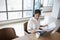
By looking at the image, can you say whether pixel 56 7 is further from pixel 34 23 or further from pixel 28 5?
pixel 34 23

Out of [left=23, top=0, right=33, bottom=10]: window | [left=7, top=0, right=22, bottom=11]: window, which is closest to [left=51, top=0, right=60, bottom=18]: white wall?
[left=23, top=0, right=33, bottom=10]: window

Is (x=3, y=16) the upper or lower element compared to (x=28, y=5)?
lower

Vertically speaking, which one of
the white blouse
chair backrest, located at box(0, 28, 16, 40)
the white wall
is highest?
the white wall

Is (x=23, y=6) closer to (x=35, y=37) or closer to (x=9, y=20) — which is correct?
(x=9, y=20)

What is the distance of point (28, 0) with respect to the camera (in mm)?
6156

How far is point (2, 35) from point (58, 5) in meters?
5.10

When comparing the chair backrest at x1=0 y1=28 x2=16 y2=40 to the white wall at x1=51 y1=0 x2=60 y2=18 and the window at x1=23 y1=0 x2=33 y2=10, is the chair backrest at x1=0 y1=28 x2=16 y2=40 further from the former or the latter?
the white wall at x1=51 y1=0 x2=60 y2=18

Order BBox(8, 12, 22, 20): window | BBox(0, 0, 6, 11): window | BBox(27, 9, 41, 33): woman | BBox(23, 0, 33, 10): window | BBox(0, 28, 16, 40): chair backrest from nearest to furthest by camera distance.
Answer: BBox(0, 28, 16, 40): chair backrest
BBox(27, 9, 41, 33): woman
BBox(0, 0, 6, 11): window
BBox(8, 12, 22, 20): window
BBox(23, 0, 33, 10): window

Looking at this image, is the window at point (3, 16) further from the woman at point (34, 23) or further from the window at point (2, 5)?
the woman at point (34, 23)

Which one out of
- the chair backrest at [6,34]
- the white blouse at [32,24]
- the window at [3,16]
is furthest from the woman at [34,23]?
the window at [3,16]

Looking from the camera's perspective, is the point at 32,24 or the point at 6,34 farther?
the point at 32,24

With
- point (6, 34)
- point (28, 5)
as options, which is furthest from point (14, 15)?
point (6, 34)

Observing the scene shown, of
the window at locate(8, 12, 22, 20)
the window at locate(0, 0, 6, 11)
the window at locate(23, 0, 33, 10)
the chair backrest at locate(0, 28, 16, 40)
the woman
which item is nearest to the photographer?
the chair backrest at locate(0, 28, 16, 40)

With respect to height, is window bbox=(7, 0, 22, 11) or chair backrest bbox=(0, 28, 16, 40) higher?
window bbox=(7, 0, 22, 11)
